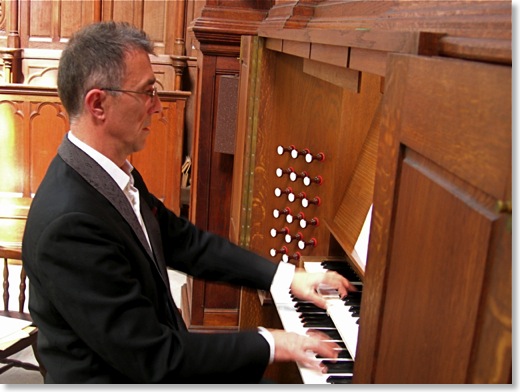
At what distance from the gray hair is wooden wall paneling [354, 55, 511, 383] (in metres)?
0.95

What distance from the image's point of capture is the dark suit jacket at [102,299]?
70.1 inches

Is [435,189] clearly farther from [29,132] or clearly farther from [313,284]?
[29,132]

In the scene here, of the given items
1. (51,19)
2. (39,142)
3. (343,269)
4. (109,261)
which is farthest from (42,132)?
(109,261)

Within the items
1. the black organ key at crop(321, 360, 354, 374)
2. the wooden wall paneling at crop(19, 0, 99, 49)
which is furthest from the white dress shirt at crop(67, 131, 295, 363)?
the wooden wall paneling at crop(19, 0, 99, 49)

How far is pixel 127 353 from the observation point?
1.81 metres

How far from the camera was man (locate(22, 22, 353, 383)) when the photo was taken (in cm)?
178

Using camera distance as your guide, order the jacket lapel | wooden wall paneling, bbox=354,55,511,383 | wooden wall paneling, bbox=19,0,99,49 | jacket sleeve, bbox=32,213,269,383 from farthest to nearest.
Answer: wooden wall paneling, bbox=19,0,99,49, the jacket lapel, jacket sleeve, bbox=32,213,269,383, wooden wall paneling, bbox=354,55,511,383

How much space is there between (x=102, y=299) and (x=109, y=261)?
97 millimetres

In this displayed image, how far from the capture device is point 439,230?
3.49ft

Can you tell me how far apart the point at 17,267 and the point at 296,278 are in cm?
383

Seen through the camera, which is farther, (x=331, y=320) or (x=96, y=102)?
(x=331, y=320)

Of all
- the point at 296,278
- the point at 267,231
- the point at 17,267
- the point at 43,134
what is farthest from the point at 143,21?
the point at 296,278

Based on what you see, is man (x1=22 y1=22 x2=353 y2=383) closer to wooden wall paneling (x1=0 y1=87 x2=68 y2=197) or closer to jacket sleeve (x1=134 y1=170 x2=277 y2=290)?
jacket sleeve (x1=134 y1=170 x2=277 y2=290)

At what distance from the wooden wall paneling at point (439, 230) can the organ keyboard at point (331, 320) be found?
601mm
